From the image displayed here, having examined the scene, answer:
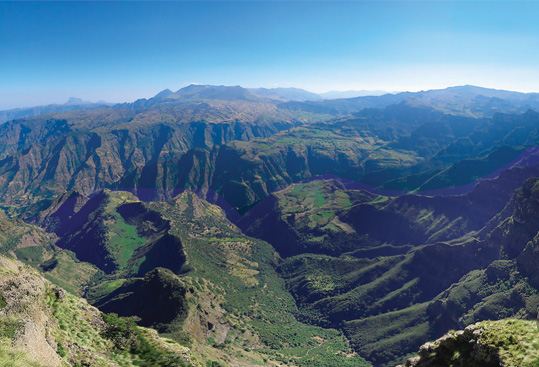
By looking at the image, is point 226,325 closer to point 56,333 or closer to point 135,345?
point 135,345

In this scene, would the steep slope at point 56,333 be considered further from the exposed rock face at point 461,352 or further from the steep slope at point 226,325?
the steep slope at point 226,325

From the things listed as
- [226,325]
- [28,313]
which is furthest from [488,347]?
[226,325]

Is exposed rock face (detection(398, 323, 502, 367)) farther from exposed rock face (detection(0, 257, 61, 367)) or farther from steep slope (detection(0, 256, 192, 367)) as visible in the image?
exposed rock face (detection(0, 257, 61, 367))

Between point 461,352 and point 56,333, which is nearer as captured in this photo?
point 461,352

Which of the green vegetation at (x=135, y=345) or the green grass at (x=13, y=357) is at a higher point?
the green grass at (x=13, y=357)

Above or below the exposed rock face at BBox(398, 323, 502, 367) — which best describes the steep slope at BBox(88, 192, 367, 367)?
below

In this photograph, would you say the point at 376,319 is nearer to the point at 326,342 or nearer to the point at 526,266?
the point at 326,342

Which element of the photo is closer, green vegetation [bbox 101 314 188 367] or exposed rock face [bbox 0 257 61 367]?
exposed rock face [bbox 0 257 61 367]

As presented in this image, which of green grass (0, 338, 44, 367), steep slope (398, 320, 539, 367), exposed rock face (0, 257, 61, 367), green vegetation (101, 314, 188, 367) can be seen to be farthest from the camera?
green vegetation (101, 314, 188, 367)

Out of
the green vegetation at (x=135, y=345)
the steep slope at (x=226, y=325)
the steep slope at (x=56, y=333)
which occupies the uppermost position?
the steep slope at (x=56, y=333)

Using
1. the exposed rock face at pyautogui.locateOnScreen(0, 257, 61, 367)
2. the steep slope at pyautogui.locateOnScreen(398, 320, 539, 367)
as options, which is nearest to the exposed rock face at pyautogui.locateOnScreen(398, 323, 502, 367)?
the steep slope at pyautogui.locateOnScreen(398, 320, 539, 367)

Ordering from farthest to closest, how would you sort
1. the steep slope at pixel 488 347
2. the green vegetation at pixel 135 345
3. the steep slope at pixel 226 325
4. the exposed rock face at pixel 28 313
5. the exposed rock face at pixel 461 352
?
the steep slope at pixel 226 325
the green vegetation at pixel 135 345
the exposed rock face at pixel 28 313
the exposed rock face at pixel 461 352
the steep slope at pixel 488 347

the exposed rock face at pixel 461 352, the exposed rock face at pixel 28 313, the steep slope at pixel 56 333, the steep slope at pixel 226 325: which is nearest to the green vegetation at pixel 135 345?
the steep slope at pixel 56 333
